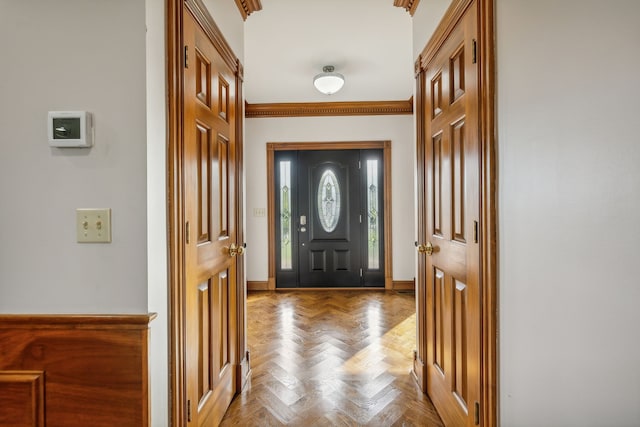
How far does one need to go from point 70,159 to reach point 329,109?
3.77 m

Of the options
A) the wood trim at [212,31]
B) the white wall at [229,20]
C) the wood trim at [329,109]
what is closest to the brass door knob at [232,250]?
the wood trim at [212,31]

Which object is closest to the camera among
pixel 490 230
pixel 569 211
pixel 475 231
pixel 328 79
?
pixel 569 211

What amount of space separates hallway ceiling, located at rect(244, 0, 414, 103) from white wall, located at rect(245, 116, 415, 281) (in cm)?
45

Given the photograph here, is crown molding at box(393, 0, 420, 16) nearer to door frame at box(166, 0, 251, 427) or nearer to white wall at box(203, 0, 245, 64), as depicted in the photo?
white wall at box(203, 0, 245, 64)

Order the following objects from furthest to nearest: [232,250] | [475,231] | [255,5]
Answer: [255,5] → [232,250] → [475,231]

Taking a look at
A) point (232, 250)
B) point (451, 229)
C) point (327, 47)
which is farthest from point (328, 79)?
point (451, 229)

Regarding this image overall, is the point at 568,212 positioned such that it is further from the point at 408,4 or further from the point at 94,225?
the point at 408,4

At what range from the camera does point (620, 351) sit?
0.77 meters

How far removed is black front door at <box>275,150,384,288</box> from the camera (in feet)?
15.3

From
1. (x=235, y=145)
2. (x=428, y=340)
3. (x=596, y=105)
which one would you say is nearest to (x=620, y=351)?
(x=596, y=105)

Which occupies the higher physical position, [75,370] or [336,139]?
[336,139]

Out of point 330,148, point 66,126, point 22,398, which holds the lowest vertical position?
point 22,398

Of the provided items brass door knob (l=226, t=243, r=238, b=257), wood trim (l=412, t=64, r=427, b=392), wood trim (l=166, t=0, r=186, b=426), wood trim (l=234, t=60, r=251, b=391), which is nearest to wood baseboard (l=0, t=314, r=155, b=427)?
wood trim (l=166, t=0, r=186, b=426)

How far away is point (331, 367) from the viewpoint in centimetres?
243
